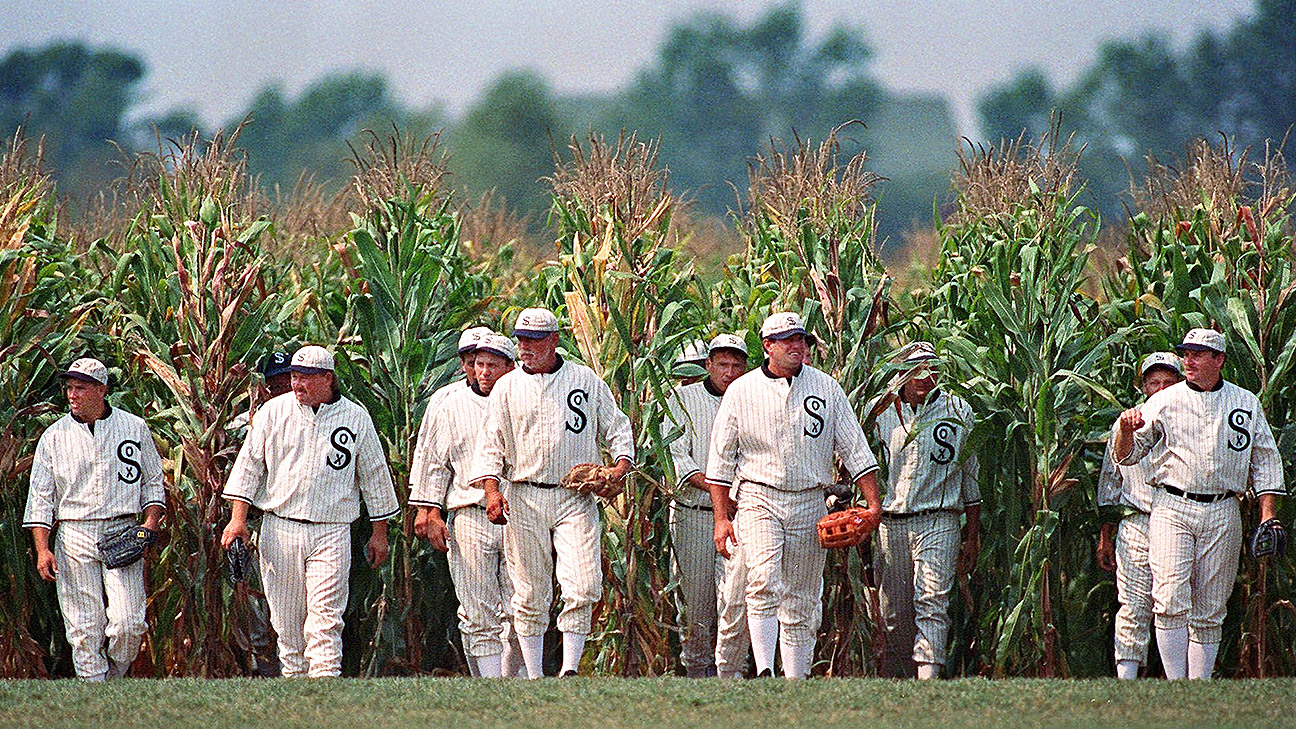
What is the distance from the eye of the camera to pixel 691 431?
9.54 metres

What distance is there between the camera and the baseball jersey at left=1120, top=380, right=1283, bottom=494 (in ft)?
28.8

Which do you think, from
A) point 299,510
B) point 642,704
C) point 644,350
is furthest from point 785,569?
point 299,510

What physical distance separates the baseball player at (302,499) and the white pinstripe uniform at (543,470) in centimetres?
74

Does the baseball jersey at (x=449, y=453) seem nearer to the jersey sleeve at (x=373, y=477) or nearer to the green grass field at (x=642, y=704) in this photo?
the jersey sleeve at (x=373, y=477)

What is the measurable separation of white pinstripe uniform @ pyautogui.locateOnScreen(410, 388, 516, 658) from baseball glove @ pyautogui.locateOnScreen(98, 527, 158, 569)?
1.38 metres

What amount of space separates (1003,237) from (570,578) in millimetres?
3458

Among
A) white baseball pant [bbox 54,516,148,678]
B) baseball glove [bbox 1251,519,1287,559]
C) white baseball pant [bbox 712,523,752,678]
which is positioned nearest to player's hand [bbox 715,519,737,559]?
white baseball pant [bbox 712,523,752,678]

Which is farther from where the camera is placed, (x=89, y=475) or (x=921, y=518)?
(x=921, y=518)

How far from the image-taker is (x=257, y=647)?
9.53m

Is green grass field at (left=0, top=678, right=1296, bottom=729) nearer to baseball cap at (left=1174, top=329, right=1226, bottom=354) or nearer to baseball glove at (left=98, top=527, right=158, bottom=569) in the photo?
baseball glove at (left=98, top=527, right=158, bottom=569)

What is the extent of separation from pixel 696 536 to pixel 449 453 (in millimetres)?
1441

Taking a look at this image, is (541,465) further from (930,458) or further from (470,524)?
(930,458)

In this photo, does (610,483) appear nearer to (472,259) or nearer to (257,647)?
(257,647)

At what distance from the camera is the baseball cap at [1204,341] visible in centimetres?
883
